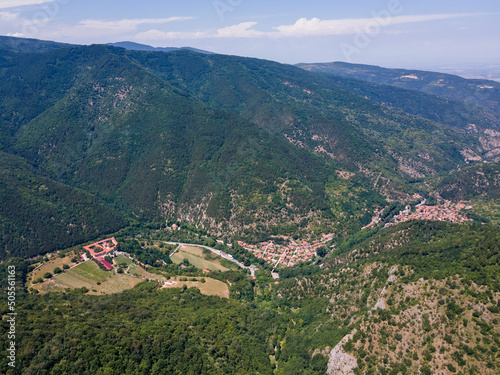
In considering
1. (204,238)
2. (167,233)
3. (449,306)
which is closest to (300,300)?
(449,306)

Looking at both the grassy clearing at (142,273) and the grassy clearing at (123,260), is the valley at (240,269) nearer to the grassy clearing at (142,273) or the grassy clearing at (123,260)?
the grassy clearing at (123,260)

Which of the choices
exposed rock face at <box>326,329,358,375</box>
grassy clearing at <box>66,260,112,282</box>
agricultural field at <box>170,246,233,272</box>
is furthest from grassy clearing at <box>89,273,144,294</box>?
exposed rock face at <box>326,329,358,375</box>

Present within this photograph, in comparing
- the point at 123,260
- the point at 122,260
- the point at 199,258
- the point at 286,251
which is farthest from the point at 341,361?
the point at 122,260

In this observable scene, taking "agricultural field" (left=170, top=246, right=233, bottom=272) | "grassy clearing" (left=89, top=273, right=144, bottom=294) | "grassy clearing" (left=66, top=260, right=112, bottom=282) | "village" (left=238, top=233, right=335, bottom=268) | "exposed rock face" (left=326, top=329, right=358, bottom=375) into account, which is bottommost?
"agricultural field" (left=170, top=246, right=233, bottom=272)

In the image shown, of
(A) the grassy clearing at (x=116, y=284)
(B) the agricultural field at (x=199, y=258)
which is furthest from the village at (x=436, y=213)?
(A) the grassy clearing at (x=116, y=284)

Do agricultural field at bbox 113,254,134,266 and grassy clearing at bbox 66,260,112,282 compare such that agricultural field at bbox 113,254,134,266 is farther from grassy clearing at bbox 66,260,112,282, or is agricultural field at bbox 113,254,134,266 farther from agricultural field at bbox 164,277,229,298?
agricultural field at bbox 164,277,229,298
